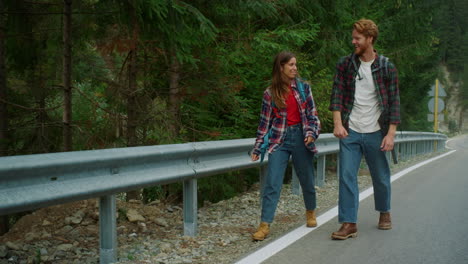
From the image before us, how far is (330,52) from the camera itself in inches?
542

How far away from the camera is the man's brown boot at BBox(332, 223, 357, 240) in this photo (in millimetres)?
5336

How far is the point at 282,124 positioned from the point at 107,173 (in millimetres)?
1945

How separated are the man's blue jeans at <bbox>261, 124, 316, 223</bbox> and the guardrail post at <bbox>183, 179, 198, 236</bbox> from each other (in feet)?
2.18

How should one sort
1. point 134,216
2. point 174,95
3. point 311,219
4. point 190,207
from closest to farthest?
point 190,207 < point 311,219 < point 134,216 < point 174,95

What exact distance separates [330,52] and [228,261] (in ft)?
32.4

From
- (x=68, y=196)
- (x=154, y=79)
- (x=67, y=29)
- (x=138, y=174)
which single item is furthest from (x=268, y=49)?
(x=68, y=196)

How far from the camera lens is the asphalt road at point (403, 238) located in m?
4.67

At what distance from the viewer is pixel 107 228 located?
443cm

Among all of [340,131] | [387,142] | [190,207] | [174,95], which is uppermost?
[174,95]

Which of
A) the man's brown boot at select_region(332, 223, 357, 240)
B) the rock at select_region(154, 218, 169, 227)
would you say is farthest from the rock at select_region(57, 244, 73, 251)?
the man's brown boot at select_region(332, 223, 357, 240)

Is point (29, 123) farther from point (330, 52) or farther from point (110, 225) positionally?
point (330, 52)

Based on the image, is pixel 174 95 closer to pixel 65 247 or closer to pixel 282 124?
pixel 282 124

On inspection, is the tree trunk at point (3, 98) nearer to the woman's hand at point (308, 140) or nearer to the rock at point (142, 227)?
the rock at point (142, 227)

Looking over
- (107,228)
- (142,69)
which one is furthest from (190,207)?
(142,69)
